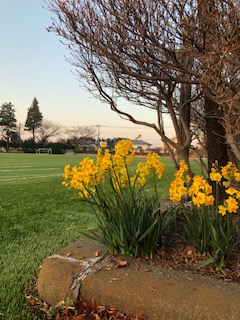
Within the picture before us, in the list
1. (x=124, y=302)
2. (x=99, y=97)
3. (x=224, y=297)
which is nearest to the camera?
(x=224, y=297)

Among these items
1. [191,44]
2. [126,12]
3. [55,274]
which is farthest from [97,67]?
[55,274]

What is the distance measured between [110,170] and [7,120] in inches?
2551

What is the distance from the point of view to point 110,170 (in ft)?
7.48

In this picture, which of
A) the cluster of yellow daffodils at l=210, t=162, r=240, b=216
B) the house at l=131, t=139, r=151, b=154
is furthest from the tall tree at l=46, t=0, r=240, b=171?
the house at l=131, t=139, r=151, b=154

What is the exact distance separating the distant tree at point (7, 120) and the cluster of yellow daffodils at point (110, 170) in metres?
62.6

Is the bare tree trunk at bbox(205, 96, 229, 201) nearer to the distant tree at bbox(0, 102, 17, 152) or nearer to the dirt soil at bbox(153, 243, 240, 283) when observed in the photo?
the dirt soil at bbox(153, 243, 240, 283)

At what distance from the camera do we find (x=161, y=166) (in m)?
2.31

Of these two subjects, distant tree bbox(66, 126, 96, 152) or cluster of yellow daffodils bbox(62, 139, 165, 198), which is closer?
cluster of yellow daffodils bbox(62, 139, 165, 198)

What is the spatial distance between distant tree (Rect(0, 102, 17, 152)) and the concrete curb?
62.9m

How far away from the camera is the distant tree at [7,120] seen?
61.3m

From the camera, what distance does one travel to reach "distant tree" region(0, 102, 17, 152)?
61312mm

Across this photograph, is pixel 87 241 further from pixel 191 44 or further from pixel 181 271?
pixel 191 44

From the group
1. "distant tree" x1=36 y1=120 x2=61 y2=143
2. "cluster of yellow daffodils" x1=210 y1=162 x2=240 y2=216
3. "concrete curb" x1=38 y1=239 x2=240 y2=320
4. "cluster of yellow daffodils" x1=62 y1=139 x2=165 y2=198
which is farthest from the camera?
"distant tree" x1=36 y1=120 x2=61 y2=143

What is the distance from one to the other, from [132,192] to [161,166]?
316mm
